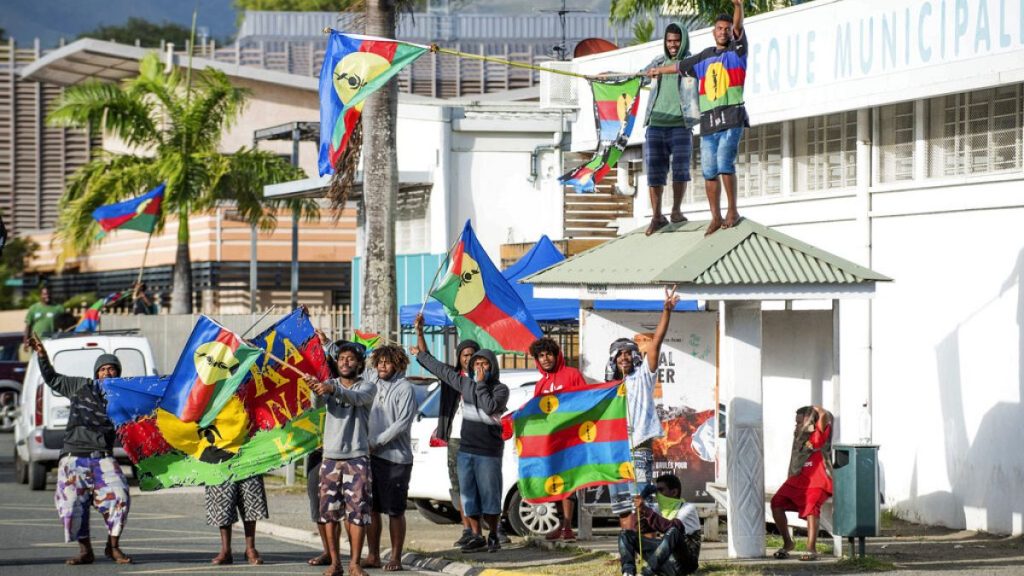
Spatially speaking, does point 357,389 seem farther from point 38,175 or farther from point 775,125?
point 38,175

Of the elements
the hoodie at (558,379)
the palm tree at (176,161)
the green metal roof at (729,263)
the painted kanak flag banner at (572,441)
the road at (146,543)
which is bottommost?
the road at (146,543)

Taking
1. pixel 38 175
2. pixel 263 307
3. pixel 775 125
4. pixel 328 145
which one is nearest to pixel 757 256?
pixel 328 145

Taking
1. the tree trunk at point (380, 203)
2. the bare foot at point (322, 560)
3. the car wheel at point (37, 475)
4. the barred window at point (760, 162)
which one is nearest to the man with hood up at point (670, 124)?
the bare foot at point (322, 560)

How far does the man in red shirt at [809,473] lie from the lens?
13953 mm

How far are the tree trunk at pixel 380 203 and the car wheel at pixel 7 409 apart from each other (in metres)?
16.3

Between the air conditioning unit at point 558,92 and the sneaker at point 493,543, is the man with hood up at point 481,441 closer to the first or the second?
the sneaker at point 493,543

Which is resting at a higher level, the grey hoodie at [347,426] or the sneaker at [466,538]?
the grey hoodie at [347,426]

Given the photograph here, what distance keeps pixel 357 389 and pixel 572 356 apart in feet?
45.3

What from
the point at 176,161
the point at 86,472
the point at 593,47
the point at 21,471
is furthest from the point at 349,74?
the point at 176,161

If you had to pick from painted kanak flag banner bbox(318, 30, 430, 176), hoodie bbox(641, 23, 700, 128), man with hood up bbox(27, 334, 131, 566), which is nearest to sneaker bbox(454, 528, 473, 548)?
man with hood up bbox(27, 334, 131, 566)

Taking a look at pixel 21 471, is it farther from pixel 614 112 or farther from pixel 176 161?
pixel 176 161

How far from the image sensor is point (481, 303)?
643 inches

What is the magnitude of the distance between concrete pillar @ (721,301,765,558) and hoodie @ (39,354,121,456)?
5.14 m

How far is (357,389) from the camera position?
13.1m
